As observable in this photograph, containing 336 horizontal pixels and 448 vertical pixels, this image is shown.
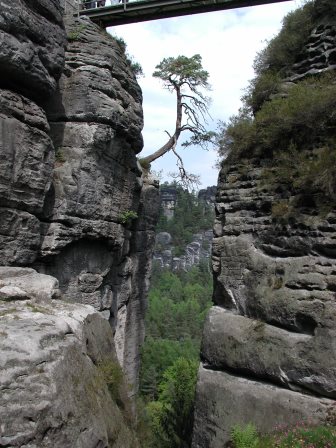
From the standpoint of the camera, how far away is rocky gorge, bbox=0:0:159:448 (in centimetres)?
402

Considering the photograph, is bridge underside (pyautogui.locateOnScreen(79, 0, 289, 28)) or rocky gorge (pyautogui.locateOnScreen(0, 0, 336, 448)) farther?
bridge underside (pyautogui.locateOnScreen(79, 0, 289, 28))

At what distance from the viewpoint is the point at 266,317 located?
6922 mm

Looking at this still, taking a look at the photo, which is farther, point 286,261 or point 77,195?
point 77,195

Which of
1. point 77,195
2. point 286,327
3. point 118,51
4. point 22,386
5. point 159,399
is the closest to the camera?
point 22,386

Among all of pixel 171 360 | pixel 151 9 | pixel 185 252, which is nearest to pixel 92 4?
pixel 151 9

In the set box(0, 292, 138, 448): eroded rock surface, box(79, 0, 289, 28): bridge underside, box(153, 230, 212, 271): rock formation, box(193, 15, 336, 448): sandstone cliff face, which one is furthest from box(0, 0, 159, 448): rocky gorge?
box(153, 230, 212, 271): rock formation

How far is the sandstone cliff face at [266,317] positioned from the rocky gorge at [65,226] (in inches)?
75.2

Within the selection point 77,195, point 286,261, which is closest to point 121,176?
point 77,195

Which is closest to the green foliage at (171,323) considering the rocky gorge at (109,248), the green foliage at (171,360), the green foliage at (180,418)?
the green foliage at (171,360)

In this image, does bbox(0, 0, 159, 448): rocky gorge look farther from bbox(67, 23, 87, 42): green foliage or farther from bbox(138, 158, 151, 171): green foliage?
bbox(138, 158, 151, 171): green foliage

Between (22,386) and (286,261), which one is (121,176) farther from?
(22,386)

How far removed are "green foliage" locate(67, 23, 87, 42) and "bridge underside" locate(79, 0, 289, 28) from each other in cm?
104

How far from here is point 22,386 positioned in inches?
147

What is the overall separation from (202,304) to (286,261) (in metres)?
66.0
